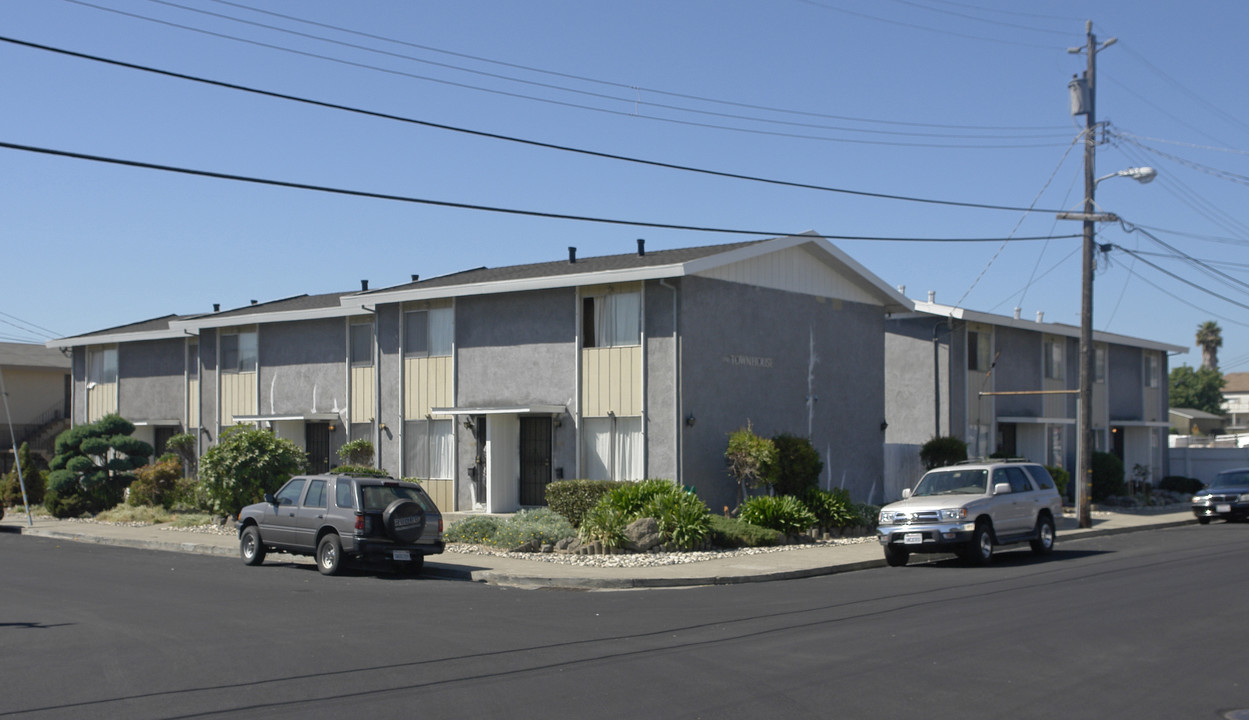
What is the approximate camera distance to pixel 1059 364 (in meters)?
37.9

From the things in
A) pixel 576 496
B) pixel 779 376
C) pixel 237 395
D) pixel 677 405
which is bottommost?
pixel 576 496

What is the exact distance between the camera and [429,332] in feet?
91.7

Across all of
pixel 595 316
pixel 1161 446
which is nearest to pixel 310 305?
pixel 595 316

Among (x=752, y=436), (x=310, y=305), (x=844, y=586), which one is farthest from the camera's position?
(x=310, y=305)

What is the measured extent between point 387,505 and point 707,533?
19.7 ft

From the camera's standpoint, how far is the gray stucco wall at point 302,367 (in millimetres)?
30500

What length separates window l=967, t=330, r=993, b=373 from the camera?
33938mm

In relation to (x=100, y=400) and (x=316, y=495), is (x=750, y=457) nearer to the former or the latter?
(x=316, y=495)

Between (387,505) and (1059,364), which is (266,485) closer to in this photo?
(387,505)

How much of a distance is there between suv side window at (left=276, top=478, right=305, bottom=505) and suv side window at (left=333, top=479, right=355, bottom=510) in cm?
99

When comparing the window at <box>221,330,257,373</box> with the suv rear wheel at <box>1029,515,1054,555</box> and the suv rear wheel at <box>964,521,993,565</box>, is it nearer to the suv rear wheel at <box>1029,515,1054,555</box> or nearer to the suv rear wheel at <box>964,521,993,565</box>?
the suv rear wheel at <box>964,521,993,565</box>

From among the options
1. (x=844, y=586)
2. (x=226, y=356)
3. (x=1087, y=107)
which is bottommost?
(x=844, y=586)

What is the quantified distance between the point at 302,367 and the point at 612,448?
11.6 m

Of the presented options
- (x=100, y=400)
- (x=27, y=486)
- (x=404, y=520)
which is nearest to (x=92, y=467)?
(x=27, y=486)
